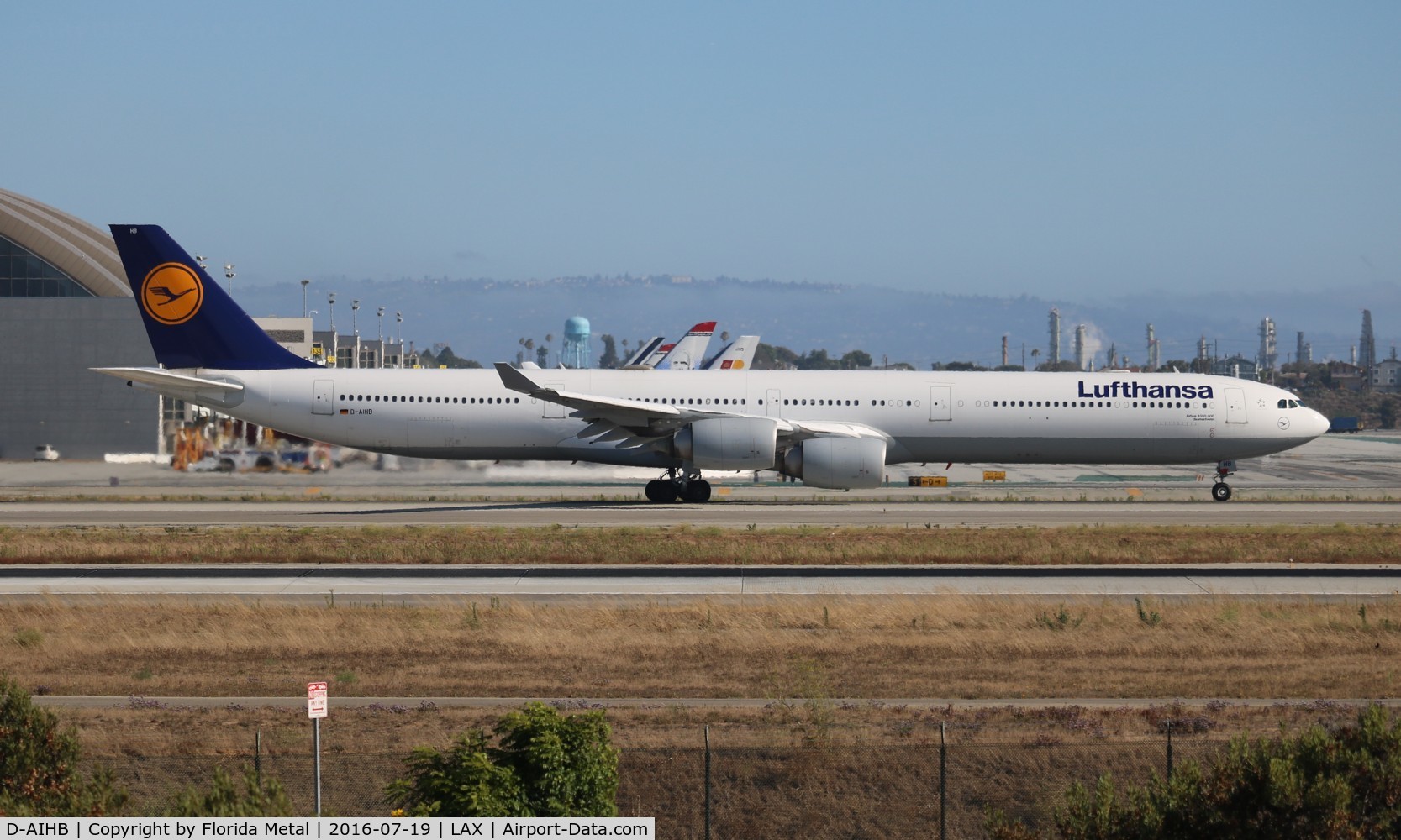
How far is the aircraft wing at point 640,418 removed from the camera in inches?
1475

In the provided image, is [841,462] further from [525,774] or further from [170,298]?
[525,774]

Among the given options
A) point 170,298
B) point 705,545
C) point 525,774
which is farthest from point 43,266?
point 525,774

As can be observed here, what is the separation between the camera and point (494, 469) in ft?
151

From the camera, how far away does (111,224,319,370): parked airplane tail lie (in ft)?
130

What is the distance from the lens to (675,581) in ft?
79.6

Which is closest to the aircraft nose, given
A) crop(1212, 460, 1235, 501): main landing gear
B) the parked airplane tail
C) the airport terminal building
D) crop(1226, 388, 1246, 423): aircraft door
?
crop(1226, 388, 1246, 423): aircraft door

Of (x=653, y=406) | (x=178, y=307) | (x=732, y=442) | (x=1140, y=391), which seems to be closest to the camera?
(x=732, y=442)

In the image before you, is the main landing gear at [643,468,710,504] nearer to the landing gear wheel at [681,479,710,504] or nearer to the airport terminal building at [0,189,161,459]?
the landing gear wheel at [681,479,710,504]

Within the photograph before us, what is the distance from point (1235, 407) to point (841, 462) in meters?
13.7

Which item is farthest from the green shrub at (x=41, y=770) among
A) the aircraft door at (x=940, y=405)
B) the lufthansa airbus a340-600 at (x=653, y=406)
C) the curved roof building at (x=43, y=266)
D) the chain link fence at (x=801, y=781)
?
the curved roof building at (x=43, y=266)

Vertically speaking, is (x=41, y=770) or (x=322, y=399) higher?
(x=322, y=399)

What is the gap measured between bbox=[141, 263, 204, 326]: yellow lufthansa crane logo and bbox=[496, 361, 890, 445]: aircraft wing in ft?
32.0

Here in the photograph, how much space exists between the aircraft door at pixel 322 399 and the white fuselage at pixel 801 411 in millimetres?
37

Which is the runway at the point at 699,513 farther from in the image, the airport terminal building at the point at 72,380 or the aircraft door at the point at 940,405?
the airport terminal building at the point at 72,380
